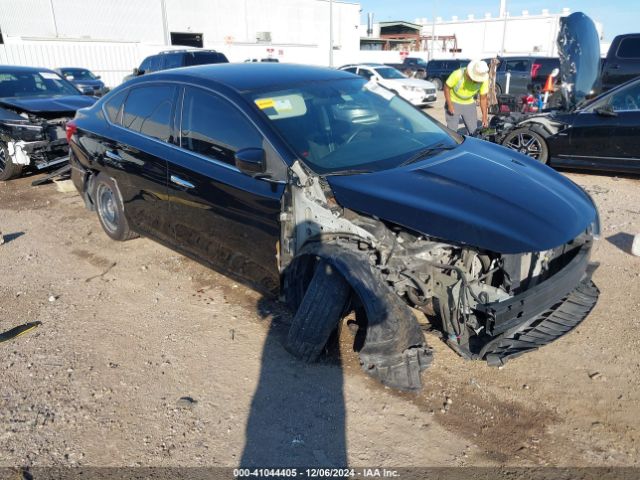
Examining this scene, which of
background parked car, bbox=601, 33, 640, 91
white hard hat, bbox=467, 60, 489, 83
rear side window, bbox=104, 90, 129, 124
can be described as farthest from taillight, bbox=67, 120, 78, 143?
background parked car, bbox=601, 33, 640, 91

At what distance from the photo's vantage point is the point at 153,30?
38156mm

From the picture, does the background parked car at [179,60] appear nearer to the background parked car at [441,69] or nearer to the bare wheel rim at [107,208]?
the bare wheel rim at [107,208]

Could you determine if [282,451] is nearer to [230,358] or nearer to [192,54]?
[230,358]

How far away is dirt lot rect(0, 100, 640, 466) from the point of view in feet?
8.47

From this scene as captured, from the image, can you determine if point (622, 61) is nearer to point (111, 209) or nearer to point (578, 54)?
point (578, 54)

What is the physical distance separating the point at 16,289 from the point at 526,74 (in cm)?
1912

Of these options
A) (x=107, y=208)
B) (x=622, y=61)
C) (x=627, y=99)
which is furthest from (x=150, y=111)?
(x=622, y=61)

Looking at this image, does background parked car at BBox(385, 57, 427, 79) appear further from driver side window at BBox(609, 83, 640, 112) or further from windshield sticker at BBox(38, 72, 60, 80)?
windshield sticker at BBox(38, 72, 60, 80)

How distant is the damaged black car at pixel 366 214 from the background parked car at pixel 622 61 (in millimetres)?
9198

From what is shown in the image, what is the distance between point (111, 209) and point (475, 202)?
12.4 ft

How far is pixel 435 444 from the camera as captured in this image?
260 centimetres

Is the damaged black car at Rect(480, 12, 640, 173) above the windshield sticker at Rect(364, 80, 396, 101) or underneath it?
underneath

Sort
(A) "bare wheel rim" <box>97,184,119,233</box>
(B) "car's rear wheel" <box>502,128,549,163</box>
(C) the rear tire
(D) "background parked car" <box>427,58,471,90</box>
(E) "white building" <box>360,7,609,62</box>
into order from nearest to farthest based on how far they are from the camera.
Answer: (C) the rear tire → (A) "bare wheel rim" <box>97,184,119,233</box> → (B) "car's rear wheel" <box>502,128,549,163</box> → (D) "background parked car" <box>427,58,471,90</box> → (E) "white building" <box>360,7,609,62</box>

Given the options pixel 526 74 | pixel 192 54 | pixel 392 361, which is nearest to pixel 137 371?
pixel 392 361
